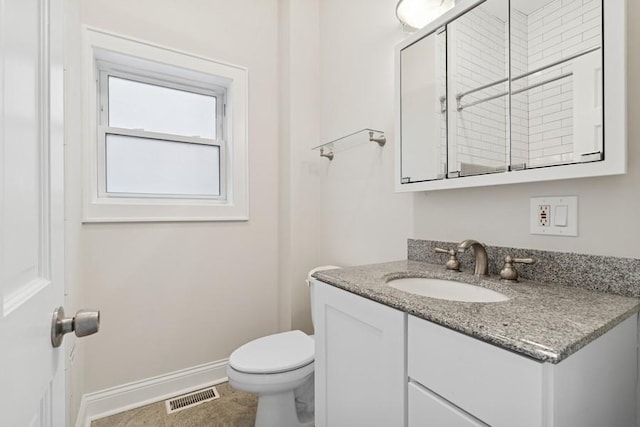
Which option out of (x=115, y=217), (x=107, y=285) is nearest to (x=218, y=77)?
(x=115, y=217)

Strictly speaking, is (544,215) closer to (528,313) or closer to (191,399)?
(528,313)

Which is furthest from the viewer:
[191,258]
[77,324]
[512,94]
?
[191,258]

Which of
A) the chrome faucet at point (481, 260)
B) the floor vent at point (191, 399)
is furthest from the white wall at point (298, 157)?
the chrome faucet at point (481, 260)

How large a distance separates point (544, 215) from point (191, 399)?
1.94 meters

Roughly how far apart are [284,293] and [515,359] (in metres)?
1.63

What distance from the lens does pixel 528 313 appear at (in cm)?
68

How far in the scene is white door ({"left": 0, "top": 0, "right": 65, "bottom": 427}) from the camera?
14.5 inches

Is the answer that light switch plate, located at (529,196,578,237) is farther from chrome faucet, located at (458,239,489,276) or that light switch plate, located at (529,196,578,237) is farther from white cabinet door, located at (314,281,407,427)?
white cabinet door, located at (314,281,407,427)

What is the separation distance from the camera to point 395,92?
1.45 m

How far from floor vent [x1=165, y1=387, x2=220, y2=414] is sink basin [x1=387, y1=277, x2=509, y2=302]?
1.34m

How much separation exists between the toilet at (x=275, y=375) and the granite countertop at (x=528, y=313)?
541 millimetres

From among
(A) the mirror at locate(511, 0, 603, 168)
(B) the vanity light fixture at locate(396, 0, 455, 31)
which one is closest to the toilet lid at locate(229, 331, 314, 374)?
(A) the mirror at locate(511, 0, 603, 168)

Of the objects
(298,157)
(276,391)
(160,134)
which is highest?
(160,134)

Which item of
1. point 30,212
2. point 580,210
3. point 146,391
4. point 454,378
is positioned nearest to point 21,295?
point 30,212
